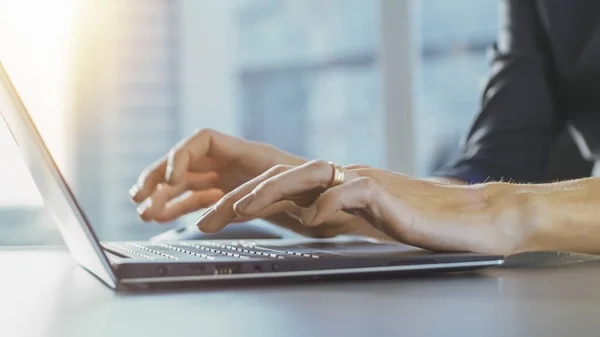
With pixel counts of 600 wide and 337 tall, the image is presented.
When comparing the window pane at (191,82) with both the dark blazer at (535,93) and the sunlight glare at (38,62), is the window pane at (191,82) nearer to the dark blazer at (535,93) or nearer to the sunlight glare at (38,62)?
the sunlight glare at (38,62)

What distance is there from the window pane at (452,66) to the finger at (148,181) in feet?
7.33

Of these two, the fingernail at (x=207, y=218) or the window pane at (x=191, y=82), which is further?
the window pane at (x=191, y=82)

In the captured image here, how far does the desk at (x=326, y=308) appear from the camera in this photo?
1.20 feet

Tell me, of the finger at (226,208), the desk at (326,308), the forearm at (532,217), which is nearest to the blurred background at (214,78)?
the forearm at (532,217)

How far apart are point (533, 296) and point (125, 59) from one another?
10.3 feet

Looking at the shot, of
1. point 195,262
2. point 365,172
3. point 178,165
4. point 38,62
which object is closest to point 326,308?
point 195,262

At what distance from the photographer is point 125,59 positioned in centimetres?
340

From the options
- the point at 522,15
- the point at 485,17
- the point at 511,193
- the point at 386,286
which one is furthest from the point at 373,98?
the point at 386,286

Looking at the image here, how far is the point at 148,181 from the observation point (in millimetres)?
1005

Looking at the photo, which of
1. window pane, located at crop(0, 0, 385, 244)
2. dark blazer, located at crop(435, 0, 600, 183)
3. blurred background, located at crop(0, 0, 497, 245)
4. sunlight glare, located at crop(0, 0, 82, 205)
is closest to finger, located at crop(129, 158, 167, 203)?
dark blazer, located at crop(435, 0, 600, 183)

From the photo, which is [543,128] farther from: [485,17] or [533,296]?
[485,17]

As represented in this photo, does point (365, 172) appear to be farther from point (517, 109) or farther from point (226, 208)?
point (517, 109)

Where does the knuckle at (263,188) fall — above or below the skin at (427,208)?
above

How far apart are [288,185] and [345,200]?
52 millimetres
